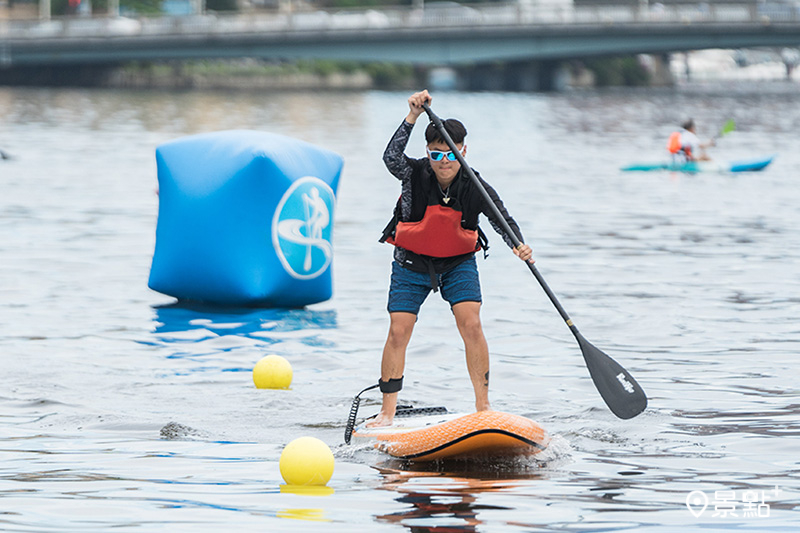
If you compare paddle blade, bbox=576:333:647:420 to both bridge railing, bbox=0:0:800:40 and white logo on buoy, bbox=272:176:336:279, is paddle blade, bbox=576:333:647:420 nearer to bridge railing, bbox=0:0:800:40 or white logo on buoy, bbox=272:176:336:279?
white logo on buoy, bbox=272:176:336:279

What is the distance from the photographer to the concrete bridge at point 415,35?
233ft

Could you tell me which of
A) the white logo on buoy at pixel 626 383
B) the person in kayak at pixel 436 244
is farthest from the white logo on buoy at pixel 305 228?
the white logo on buoy at pixel 626 383

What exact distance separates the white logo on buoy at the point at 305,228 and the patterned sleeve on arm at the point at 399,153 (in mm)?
4452

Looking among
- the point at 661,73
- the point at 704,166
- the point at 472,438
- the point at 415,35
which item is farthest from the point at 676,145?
the point at 661,73

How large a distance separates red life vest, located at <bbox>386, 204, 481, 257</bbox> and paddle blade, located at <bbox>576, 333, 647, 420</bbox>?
3.12 feet

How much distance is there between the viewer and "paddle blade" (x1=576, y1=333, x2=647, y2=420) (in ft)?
26.9

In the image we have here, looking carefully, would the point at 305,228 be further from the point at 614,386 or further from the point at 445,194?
the point at 614,386

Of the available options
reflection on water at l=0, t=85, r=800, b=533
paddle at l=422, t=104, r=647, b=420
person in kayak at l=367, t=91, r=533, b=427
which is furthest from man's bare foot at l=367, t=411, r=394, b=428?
paddle at l=422, t=104, r=647, b=420

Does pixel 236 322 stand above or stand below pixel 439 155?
below

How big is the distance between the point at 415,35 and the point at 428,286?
2562 inches

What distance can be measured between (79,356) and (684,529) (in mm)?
6320

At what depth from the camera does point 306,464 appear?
22.7 ft

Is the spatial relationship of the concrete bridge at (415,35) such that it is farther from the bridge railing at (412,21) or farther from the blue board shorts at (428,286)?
the blue board shorts at (428,286)

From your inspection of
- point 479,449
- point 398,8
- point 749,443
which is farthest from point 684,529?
point 398,8
